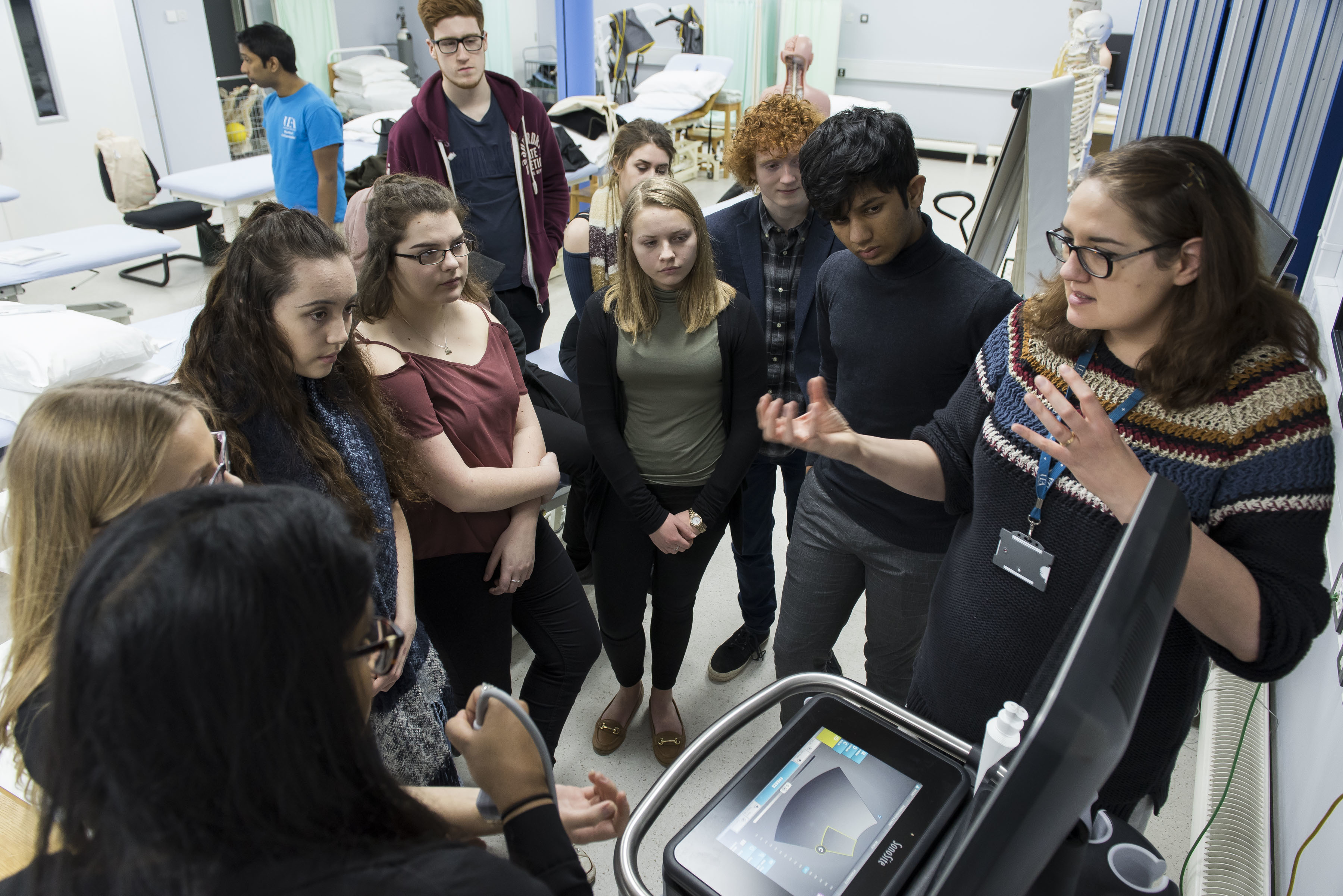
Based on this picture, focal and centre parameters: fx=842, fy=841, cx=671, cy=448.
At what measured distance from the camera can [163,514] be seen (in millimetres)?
628

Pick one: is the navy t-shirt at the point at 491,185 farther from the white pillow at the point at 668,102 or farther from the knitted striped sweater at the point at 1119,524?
the white pillow at the point at 668,102

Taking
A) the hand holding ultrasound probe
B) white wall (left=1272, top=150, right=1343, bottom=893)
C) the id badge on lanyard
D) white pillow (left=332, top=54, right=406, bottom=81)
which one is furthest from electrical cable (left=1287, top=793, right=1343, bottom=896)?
white pillow (left=332, top=54, right=406, bottom=81)

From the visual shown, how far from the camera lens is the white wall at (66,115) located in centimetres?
537

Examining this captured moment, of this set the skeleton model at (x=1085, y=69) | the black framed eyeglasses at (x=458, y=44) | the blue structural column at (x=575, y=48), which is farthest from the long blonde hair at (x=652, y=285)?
the blue structural column at (x=575, y=48)

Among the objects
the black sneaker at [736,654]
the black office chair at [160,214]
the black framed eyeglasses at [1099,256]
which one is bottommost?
the black sneaker at [736,654]

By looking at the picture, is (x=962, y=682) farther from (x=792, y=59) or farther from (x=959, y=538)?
(x=792, y=59)

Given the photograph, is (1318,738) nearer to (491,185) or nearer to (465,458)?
(465,458)

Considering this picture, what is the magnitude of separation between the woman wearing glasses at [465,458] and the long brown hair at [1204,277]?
3.86 feet

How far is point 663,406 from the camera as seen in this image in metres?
1.95

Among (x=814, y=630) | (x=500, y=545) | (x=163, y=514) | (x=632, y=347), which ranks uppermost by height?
(x=163, y=514)

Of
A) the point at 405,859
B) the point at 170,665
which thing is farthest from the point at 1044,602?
the point at 170,665

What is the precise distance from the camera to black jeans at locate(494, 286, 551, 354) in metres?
3.19

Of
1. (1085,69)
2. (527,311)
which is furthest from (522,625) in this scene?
(1085,69)

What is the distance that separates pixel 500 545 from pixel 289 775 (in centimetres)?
116
